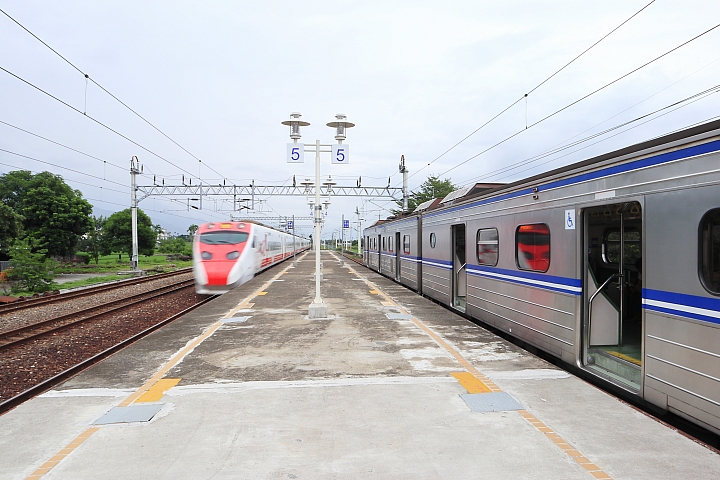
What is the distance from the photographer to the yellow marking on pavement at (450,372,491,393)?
5.94 m

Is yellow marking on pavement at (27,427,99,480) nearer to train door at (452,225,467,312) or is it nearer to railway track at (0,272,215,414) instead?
railway track at (0,272,215,414)

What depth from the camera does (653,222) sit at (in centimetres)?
502

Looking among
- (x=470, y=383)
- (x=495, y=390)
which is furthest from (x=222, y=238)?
(x=495, y=390)

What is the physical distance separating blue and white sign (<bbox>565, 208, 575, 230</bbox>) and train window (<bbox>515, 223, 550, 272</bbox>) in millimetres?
528

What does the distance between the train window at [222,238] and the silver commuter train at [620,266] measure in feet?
34.0

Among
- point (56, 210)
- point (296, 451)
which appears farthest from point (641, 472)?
point (56, 210)

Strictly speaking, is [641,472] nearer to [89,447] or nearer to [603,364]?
[603,364]

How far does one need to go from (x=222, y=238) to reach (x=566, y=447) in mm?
16296

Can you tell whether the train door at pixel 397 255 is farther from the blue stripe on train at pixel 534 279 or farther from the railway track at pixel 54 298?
the railway track at pixel 54 298

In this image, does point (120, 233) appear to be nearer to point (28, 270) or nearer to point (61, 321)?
point (28, 270)

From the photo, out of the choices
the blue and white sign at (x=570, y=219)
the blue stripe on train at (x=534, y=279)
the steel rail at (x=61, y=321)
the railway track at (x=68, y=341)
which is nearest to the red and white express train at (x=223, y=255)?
the railway track at (x=68, y=341)

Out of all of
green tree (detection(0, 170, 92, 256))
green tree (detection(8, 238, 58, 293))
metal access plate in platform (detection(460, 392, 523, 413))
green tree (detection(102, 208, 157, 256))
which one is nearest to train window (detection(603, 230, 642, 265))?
metal access plate in platform (detection(460, 392, 523, 413))

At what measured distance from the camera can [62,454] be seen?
4.28 meters

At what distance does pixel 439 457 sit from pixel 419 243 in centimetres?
1228
